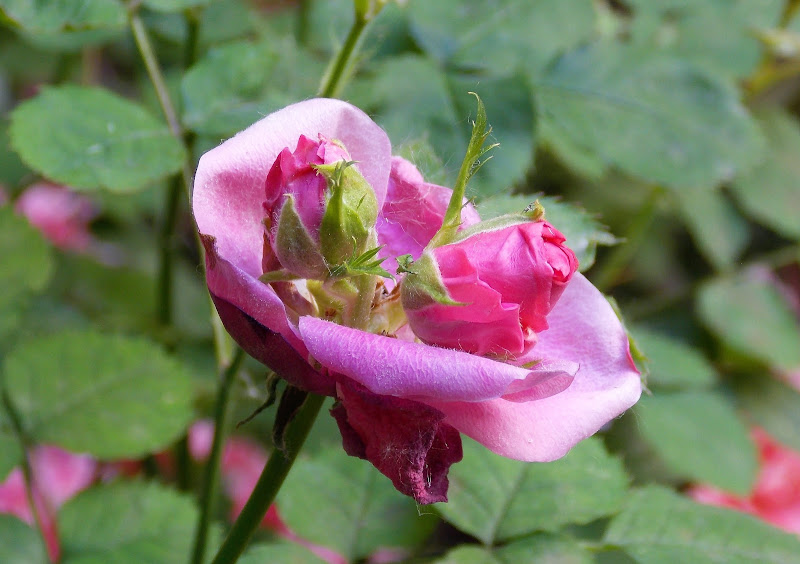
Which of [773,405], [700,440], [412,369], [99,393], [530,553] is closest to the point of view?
[412,369]

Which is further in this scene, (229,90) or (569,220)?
(229,90)

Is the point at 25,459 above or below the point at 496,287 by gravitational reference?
below

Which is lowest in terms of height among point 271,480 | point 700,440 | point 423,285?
point 700,440

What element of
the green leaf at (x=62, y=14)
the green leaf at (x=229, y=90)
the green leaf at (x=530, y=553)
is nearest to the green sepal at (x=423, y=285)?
the green leaf at (x=530, y=553)

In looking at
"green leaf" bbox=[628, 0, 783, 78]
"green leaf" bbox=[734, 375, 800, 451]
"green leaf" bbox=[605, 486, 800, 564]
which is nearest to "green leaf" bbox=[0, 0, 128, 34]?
"green leaf" bbox=[605, 486, 800, 564]

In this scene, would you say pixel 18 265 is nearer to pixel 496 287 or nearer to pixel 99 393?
pixel 99 393

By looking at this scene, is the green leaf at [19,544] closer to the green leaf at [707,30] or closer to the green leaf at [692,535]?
the green leaf at [692,535]

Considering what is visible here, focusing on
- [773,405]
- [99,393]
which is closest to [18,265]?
[99,393]
